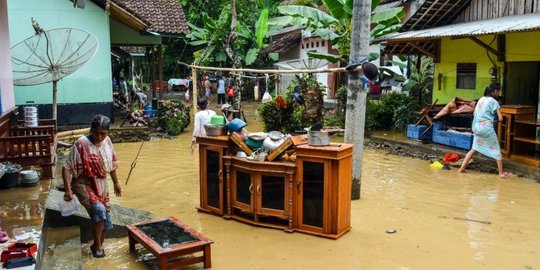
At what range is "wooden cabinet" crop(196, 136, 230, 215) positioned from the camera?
6.51 m

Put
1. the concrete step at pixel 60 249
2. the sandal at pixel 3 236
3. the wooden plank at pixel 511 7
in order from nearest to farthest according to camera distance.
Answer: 1. the sandal at pixel 3 236
2. the concrete step at pixel 60 249
3. the wooden plank at pixel 511 7

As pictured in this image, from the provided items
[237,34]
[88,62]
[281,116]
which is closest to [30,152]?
[88,62]

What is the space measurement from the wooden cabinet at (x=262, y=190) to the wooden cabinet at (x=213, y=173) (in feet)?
0.48

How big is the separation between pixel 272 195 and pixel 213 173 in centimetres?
110

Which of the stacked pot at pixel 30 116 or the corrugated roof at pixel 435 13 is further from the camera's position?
the corrugated roof at pixel 435 13

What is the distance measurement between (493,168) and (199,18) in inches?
930

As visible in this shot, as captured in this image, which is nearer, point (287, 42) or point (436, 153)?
point (436, 153)

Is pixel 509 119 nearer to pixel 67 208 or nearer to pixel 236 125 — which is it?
pixel 236 125

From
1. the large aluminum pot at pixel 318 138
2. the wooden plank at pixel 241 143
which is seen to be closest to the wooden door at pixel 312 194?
the large aluminum pot at pixel 318 138

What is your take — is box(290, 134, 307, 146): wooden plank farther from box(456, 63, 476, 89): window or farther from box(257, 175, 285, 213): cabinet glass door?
box(456, 63, 476, 89): window

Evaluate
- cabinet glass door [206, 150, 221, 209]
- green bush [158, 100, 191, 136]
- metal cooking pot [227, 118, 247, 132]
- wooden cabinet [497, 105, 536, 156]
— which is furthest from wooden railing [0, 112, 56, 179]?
wooden cabinet [497, 105, 536, 156]

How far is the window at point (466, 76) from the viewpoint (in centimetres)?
1219

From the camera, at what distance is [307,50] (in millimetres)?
23422

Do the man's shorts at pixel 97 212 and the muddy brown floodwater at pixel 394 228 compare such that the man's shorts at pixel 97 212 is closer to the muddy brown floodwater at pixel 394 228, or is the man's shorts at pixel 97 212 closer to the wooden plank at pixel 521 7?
the muddy brown floodwater at pixel 394 228
